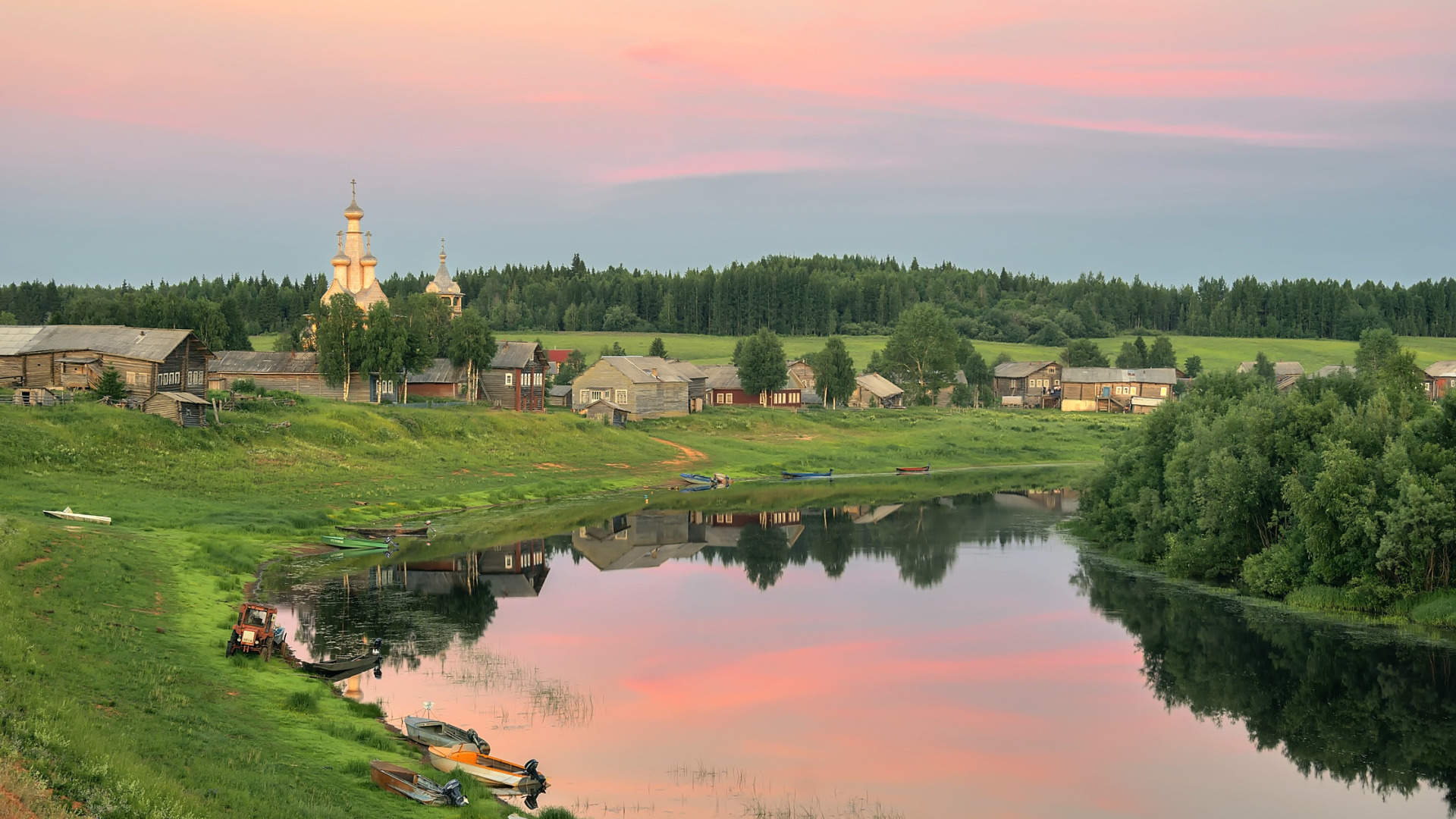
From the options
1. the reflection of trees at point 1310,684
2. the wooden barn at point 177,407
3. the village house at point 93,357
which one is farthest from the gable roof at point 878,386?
the reflection of trees at point 1310,684

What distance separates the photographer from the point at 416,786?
24.0 meters

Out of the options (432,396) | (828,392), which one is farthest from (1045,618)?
(828,392)

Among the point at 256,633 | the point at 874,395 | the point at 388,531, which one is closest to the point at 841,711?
the point at 256,633

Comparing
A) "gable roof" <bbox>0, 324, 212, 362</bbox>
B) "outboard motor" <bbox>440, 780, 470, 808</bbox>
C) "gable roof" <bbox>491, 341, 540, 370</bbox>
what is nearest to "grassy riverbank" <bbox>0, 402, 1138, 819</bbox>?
"outboard motor" <bbox>440, 780, 470, 808</bbox>

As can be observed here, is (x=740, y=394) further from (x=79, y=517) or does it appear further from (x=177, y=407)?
(x=79, y=517)

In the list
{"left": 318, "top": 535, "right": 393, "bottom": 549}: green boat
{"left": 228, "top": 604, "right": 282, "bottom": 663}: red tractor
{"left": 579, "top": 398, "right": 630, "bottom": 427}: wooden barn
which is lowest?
{"left": 318, "top": 535, "right": 393, "bottom": 549}: green boat

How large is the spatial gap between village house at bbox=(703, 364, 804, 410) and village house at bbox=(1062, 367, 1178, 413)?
3960 centimetres

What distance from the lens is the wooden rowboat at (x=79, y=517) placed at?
160 feet

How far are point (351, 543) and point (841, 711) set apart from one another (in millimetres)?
28460

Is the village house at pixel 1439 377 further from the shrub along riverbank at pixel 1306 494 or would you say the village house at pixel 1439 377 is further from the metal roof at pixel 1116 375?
the shrub along riverbank at pixel 1306 494

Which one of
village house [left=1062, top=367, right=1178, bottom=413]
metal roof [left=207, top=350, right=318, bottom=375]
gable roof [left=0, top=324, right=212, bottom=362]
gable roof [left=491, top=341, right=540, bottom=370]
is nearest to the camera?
gable roof [left=0, top=324, right=212, bottom=362]

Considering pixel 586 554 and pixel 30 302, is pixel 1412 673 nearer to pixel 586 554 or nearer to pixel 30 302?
pixel 586 554

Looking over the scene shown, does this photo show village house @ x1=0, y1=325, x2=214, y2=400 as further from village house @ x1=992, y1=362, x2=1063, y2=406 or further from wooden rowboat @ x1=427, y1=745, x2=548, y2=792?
village house @ x1=992, y1=362, x2=1063, y2=406

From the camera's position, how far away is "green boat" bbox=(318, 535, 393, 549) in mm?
54906
